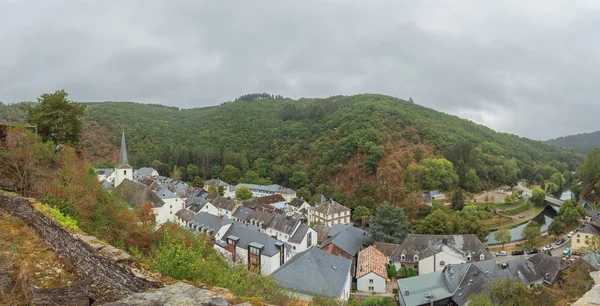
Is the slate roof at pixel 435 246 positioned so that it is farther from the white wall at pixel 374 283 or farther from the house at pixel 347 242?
the white wall at pixel 374 283

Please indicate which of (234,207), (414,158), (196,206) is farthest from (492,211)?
(196,206)

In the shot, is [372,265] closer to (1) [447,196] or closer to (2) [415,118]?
(1) [447,196]

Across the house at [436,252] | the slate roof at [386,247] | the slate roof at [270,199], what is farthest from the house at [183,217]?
the house at [436,252]

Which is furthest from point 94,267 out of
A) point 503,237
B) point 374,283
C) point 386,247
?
point 503,237

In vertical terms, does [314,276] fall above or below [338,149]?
below

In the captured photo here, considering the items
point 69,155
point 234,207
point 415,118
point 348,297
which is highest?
point 415,118

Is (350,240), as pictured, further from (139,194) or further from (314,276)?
(139,194)
